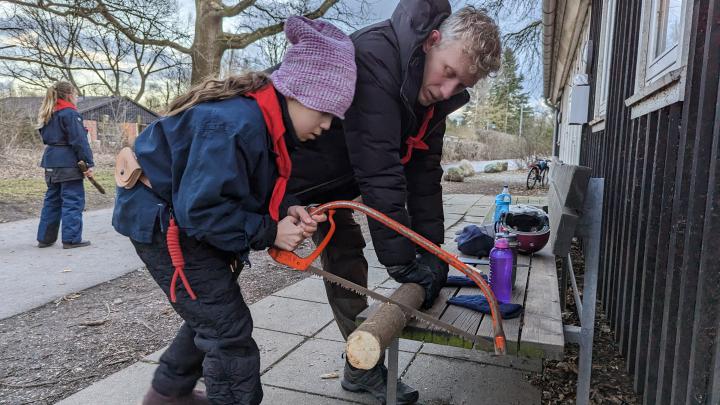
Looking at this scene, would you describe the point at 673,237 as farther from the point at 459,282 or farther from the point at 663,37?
the point at 663,37

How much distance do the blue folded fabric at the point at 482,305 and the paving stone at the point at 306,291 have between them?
7.38 feet

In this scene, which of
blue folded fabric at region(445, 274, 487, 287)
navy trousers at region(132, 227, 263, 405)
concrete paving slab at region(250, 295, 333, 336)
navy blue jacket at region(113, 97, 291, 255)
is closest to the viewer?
navy blue jacket at region(113, 97, 291, 255)

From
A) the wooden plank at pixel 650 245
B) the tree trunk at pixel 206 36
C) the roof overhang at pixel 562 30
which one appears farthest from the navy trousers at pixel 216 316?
the tree trunk at pixel 206 36

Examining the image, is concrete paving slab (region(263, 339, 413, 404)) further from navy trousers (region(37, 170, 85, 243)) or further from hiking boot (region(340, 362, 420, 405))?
navy trousers (region(37, 170, 85, 243))

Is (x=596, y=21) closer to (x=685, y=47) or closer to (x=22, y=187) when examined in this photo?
(x=685, y=47)

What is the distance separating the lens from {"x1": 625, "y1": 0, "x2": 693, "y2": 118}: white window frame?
2.51 metres

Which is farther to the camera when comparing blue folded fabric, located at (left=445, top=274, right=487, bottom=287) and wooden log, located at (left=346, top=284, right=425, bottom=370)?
blue folded fabric, located at (left=445, top=274, right=487, bottom=287)

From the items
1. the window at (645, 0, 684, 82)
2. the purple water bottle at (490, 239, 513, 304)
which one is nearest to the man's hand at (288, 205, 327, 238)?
the purple water bottle at (490, 239, 513, 304)

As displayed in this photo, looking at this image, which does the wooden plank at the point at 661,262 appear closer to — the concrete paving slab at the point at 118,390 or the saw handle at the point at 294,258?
the saw handle at the point at 294,258

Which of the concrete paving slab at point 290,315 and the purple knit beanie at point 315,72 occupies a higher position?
the purple knit beanie at point 315,72

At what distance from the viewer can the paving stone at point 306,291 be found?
461 centimetres

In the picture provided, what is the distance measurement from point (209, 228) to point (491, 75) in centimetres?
137

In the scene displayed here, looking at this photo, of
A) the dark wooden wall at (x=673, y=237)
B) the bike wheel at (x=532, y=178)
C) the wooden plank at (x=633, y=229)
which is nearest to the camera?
the dark wooden wall at (x=673, y=237)

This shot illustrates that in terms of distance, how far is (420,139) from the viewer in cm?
265
